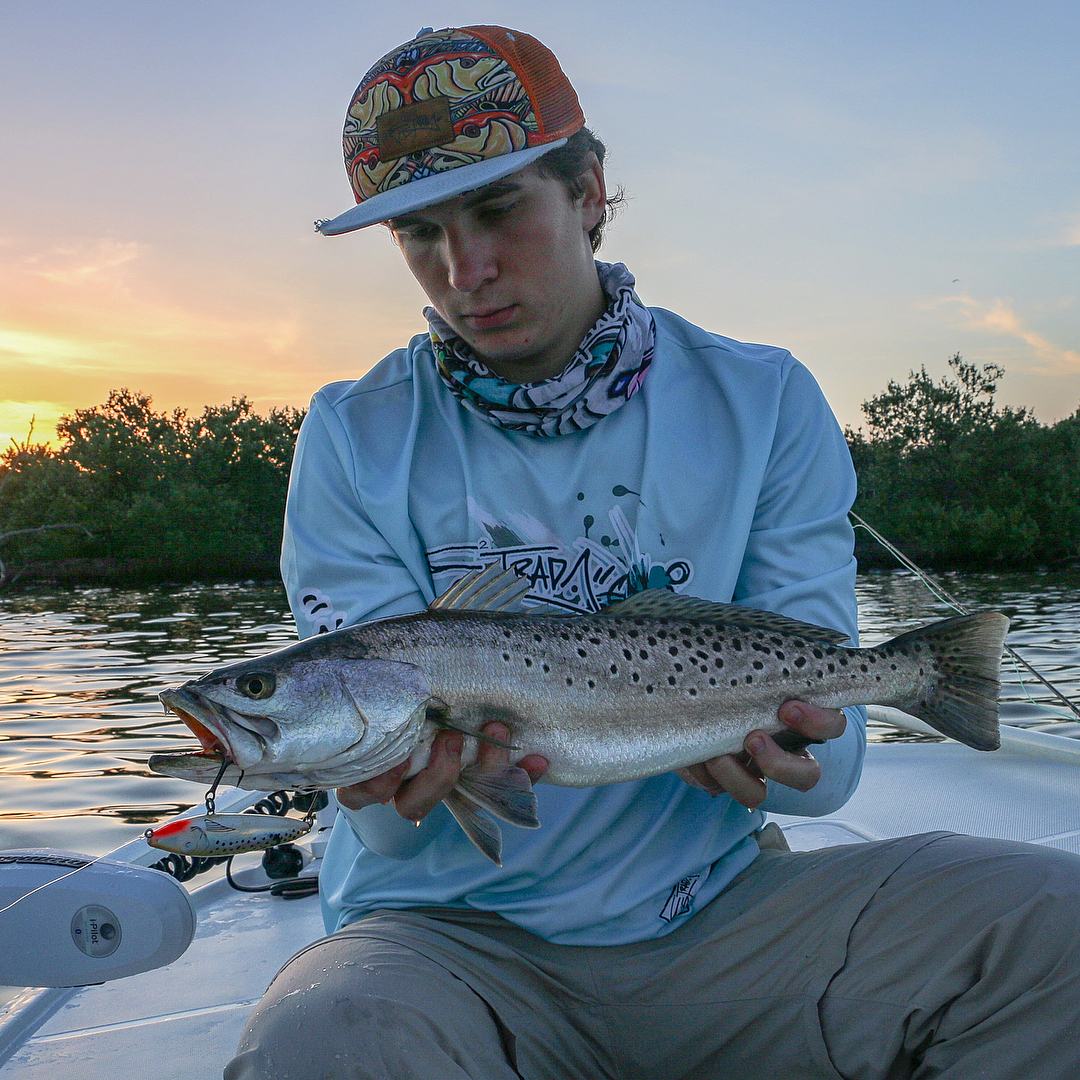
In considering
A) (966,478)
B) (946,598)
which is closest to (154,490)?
(966,478)

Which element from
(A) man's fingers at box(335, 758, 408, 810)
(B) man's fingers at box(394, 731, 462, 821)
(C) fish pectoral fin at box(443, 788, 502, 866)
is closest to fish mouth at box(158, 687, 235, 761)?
(A) man's fingers at box(335, 758, 408, 810)

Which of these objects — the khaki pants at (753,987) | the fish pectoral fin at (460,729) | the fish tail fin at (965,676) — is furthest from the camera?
the fish tail fin at (965,676)

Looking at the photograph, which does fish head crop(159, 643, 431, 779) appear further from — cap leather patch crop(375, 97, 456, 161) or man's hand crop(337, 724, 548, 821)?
cap leather patch crop(375, 97, 456, 161)

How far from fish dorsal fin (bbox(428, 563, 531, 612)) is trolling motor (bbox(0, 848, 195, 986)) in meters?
1.20

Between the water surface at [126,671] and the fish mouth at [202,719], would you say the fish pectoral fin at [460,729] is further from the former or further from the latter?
the water surface at [126,671]

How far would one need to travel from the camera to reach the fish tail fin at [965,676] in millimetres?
2555

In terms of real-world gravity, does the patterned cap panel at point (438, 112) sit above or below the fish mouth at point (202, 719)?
above

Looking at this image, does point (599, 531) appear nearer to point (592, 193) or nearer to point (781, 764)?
point (781, 764)

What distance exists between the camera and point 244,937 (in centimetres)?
383

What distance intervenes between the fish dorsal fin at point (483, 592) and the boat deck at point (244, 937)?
156 centimetres

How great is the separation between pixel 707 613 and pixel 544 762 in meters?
0.60

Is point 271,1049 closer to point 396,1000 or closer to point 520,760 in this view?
point 396,1000

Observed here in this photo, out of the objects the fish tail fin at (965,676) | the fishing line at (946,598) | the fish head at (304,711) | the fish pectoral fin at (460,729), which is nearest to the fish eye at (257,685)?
the fish head at (304,711)

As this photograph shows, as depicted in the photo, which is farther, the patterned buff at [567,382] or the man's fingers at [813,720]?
the patterned buff at [567,382]
